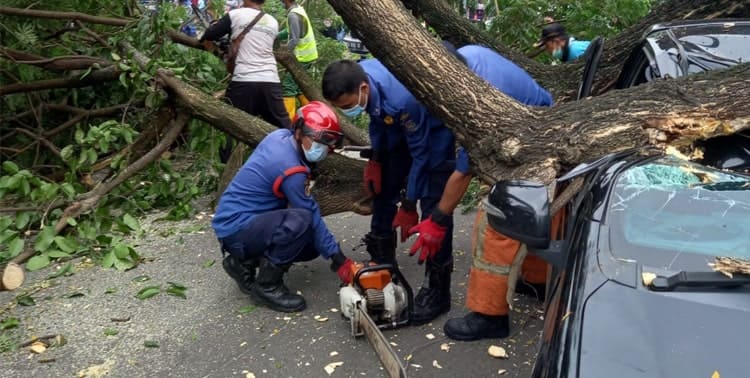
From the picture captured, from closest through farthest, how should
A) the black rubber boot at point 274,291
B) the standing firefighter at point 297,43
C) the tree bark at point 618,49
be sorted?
the black rubber boot at point 274,291 < the tree bark at point 618,49 < the standing firefighter at point 297,43

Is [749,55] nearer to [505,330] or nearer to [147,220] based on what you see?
[505,330]

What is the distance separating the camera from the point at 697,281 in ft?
5.46

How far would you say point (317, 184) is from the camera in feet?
16.1

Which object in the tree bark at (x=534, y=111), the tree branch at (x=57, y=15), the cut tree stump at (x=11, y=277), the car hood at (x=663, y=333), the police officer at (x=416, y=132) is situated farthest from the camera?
the tree branch at (x=57, y=15)

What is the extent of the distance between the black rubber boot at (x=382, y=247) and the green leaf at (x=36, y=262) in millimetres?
2093

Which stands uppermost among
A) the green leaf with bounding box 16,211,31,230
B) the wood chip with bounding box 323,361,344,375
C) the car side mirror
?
the car side mirror

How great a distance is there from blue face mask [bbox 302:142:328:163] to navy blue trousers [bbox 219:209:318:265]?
0.31m

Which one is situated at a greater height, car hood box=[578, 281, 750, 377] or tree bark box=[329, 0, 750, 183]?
tree bark box=[329, 0, 750, 183]

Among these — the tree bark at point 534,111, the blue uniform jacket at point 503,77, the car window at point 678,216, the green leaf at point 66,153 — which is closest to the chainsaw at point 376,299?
the tree bark at point 534,111

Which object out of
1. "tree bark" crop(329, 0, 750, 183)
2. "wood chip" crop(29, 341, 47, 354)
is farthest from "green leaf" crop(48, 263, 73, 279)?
"tree bark" crop(329, 0, 750, 183)

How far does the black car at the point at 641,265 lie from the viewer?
1.50 m

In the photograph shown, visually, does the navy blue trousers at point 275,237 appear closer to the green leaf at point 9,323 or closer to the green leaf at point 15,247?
the green leaf at point 9,323

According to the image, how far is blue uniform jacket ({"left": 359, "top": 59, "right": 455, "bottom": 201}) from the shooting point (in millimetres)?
3621

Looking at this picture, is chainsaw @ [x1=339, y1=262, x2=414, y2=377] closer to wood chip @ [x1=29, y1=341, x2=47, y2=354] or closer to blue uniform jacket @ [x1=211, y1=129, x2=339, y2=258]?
blue uniform jacket @ [x1=211, y1=129, x2=339, y2=258]
